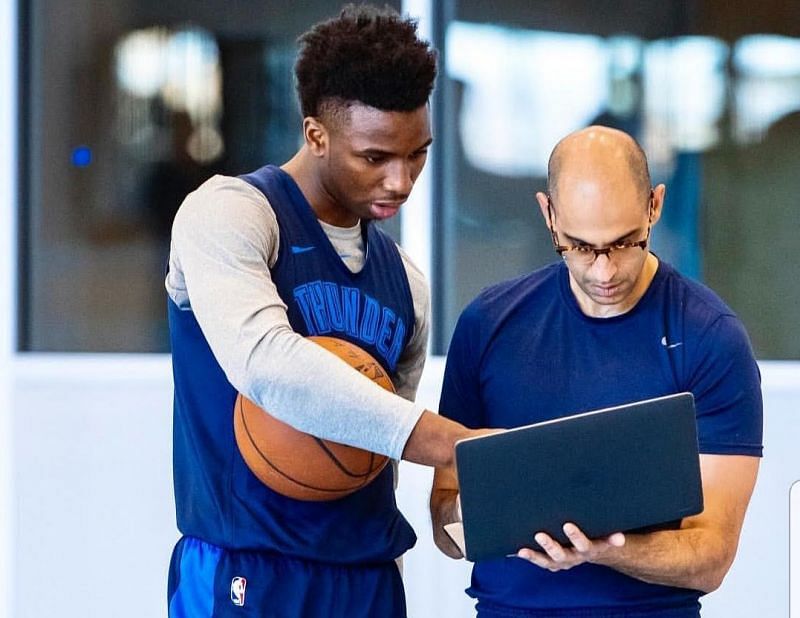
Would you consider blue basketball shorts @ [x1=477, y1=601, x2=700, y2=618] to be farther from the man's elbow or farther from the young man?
the young man

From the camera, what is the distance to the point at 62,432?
12.3 ft

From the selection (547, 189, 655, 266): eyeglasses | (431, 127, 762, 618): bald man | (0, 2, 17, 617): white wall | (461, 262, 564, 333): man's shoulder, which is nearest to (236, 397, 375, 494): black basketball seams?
(431, 127, 762, 618): bald man

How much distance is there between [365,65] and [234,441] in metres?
0.62

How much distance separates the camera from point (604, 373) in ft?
6.12

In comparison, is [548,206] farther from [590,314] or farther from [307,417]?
[307,417]

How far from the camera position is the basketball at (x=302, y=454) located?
183 centimetres

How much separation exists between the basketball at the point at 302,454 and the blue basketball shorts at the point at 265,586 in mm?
141

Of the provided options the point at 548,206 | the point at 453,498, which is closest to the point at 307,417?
the point at 453,498

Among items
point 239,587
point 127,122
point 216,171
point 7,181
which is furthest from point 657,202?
point 7,181

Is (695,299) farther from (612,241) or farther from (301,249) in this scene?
(301,249)

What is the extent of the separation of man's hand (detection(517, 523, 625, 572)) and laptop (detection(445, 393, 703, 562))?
0.01m

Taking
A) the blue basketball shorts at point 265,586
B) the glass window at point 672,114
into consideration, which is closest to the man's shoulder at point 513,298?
→ the blue basketball shorts at point 265,586

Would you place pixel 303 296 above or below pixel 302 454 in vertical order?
above

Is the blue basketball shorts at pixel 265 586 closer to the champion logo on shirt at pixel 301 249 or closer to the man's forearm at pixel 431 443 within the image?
the man's forearm at pixel 431 443
